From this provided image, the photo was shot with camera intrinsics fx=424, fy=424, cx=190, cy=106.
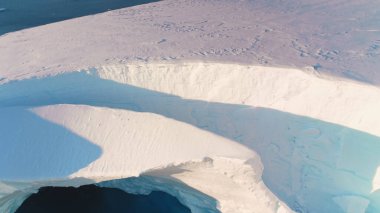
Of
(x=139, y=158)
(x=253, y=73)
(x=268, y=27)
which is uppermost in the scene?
(x=268, y=27)

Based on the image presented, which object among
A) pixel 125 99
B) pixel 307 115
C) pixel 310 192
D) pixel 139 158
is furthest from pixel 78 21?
pixel 310 192

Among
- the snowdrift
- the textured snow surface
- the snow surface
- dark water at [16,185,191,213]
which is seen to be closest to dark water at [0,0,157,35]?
the textured snow surface

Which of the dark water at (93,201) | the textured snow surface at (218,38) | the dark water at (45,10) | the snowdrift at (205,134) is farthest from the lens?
the dark water at (45,10)

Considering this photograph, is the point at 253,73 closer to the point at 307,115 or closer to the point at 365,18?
the point at 307,115

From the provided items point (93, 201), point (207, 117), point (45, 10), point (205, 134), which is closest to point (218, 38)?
point (207, 117)

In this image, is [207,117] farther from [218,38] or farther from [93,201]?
[93,201]

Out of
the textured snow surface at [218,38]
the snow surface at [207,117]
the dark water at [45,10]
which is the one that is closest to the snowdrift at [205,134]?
the snow surface at [207,117]

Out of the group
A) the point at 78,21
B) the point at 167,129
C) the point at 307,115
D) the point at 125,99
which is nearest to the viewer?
the point at 167,129

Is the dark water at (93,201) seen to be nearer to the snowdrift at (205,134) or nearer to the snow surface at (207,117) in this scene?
the snow surface at (207,117)
